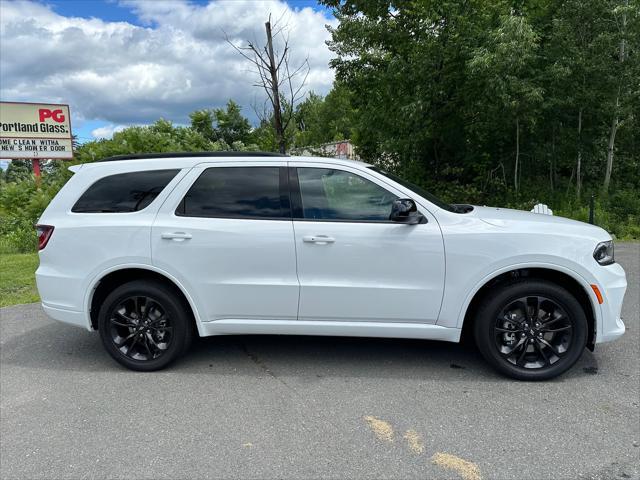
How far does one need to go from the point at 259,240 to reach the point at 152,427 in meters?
1.53

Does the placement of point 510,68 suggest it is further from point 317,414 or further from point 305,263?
point 317,414

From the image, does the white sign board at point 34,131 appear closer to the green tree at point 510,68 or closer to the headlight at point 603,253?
the green tree at point 510,68

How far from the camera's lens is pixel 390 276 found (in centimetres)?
365

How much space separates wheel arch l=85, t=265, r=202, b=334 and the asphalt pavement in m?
0.51

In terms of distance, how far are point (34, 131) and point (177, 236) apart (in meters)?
17.4

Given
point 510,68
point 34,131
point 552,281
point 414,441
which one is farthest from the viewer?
point 34,131

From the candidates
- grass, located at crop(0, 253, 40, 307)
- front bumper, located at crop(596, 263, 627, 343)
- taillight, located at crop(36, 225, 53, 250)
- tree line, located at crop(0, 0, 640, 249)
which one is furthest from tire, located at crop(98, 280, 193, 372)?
tree line, located at crop(0, 0, 640, 249)

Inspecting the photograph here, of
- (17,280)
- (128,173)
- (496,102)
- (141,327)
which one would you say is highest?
(496,102)

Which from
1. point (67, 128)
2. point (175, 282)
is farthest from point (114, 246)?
point (67, 128)

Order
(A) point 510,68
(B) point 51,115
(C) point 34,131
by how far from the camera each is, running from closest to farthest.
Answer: (A) point 510,68
(C) point 34,131
(B) point 51,115

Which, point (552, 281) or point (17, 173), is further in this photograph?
point (17, 173)

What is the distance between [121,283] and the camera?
410 centimetres

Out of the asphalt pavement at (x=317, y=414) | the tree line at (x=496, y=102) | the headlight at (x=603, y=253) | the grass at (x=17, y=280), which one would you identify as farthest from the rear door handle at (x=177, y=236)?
the tree line at (x=496, y=102)

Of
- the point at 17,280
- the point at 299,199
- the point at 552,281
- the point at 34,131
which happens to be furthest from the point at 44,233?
the point at 34,131
